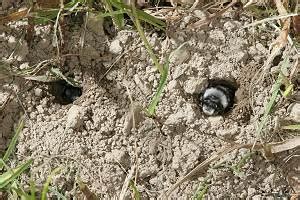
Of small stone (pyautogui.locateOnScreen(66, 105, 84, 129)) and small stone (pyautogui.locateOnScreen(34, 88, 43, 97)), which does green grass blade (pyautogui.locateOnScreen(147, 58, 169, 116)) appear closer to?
small stone (pyautogui.locateOnScreen(66, 105, 84, 129))

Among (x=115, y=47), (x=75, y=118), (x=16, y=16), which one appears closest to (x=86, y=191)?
(x=75, y=118)

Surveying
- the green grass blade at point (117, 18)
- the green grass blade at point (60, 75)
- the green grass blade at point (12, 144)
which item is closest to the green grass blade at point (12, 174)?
the green grass blade at point (12, 144)

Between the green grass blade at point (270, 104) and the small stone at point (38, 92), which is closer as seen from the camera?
the green grass blade at point (270, 104)

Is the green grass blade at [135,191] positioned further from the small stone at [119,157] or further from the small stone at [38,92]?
the small stone at [38,92]

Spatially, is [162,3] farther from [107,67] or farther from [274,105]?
[274,105]

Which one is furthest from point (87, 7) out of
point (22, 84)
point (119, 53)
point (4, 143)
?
point (4, 143)

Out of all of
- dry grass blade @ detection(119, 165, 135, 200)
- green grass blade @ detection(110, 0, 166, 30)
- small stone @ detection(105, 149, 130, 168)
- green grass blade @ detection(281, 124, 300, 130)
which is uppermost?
green grass blade @ detection(110, 0, 166, 30)

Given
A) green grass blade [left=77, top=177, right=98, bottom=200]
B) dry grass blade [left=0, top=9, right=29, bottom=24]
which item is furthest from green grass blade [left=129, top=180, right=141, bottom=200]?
dry grass blade [left=0, top=9, right=29, bottom=24]
